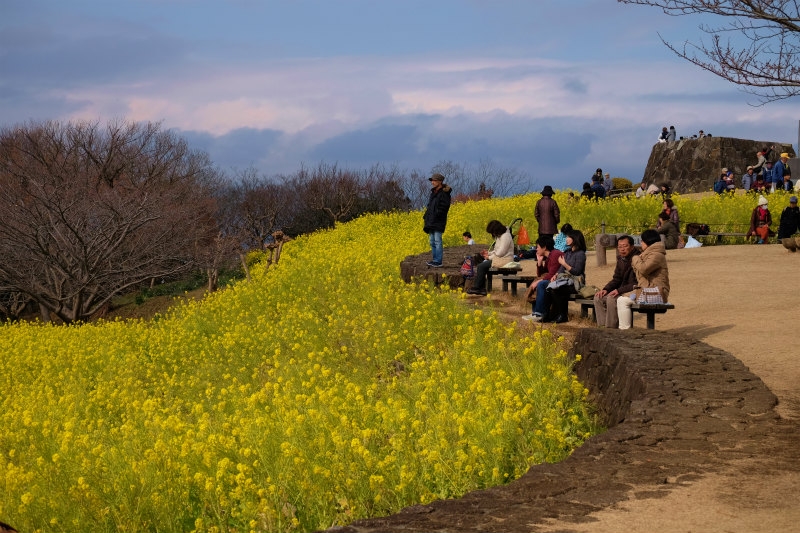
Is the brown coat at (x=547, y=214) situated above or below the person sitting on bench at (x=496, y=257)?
above

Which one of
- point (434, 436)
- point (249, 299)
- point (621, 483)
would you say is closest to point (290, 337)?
point (249, 299)

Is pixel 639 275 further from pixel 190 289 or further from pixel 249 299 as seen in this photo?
pixel 190 289

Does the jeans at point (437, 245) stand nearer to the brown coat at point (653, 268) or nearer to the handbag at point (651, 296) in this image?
the brown coat at point (653, 268)

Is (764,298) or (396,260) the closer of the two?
(764,298)

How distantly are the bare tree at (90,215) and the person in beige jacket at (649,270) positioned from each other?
17.0 meters

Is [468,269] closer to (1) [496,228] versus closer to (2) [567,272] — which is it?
(1) [496,228]

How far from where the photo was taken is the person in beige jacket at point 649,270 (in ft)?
34.2

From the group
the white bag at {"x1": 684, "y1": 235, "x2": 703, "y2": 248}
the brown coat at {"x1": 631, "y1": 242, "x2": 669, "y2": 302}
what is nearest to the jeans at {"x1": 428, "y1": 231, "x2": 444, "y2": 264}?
the brown coat at {"x1": 631, "y1": 242, "x2": 669, "y2": 302}

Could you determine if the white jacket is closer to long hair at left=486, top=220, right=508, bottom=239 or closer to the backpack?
long hair at left=486, top=220, right=508, bottom=239

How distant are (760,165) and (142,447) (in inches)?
1374

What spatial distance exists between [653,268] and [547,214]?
6.99 meters

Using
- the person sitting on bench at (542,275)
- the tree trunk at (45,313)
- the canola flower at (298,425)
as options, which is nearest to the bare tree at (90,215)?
the tree trunk at (45,313)

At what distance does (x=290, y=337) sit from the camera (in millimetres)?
13531

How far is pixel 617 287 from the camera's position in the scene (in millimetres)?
11211
